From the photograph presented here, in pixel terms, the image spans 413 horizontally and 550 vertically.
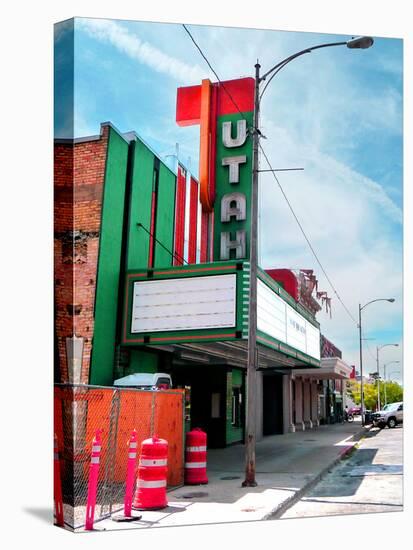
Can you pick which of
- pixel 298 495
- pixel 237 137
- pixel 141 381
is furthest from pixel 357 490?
pixel 237 137

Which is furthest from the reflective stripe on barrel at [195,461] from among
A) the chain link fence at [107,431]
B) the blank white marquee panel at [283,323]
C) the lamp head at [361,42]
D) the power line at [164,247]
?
the lamp head at [361,42]

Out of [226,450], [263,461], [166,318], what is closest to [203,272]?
[166,318]

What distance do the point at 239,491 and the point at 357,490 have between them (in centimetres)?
253

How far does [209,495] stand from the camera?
1251 centimetres

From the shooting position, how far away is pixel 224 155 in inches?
741

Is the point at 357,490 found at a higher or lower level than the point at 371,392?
higher

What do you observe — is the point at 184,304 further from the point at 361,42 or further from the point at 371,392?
the point at 371,392

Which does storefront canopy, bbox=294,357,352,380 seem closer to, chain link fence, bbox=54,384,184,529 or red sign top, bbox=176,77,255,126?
red sign top, bbox=176,77,255,126

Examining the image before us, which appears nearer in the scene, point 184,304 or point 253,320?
point 253,320

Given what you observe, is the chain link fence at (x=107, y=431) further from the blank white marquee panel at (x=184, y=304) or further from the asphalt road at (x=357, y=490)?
the asphalt road at (x=357, y=490)

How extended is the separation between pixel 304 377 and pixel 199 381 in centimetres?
1768

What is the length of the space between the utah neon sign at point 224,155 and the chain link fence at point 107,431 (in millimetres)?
5406

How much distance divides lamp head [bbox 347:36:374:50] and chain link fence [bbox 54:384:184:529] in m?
7.24

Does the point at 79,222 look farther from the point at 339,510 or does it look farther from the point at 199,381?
the point at 199,381
